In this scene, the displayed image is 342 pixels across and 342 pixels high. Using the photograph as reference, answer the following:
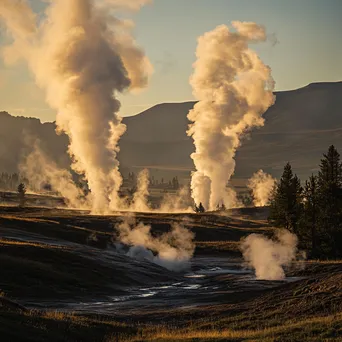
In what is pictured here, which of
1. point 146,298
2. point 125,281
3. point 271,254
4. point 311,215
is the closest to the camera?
point 146,298

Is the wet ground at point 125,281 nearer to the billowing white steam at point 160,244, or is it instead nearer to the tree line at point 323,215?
the billowing white steam at point 160,244

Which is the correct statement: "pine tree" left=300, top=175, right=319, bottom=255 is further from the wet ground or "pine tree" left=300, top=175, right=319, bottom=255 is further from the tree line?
the wet ground

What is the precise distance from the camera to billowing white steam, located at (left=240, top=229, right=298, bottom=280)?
67100 mm

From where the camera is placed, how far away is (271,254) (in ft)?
266

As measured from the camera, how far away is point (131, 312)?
45.9 metres

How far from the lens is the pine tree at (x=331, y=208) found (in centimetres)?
8125

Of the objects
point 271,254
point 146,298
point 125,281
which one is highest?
point 271,254

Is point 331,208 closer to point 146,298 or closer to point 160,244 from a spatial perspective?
point 160,244

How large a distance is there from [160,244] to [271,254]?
23.0 metres

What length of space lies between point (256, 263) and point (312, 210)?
12891 millimetres

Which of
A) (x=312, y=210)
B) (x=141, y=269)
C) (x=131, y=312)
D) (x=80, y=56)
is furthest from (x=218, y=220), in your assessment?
(x=131, y=312)

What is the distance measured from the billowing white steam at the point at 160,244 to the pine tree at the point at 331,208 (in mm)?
18875

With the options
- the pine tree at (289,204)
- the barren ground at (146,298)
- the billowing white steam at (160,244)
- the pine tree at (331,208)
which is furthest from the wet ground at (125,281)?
the pine tree at (331,208)

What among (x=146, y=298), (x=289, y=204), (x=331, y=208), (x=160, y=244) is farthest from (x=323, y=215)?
(x=146, y=298)
